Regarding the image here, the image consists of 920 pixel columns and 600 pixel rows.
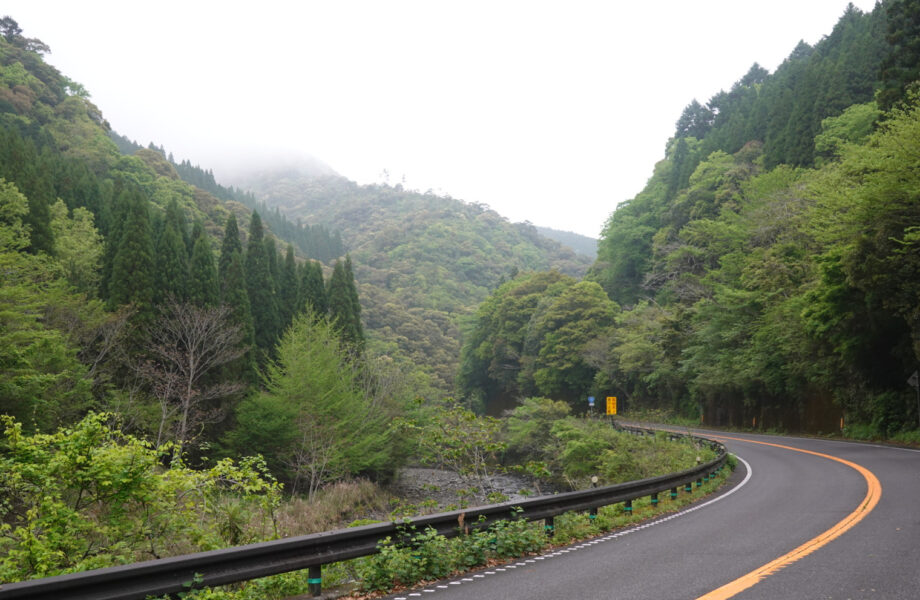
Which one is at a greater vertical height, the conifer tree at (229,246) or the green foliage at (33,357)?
the conifer tree at (229,246)

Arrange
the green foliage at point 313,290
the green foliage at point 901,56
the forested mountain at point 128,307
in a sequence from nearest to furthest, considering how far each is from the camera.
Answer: the forested mountain at point 128,307 < the green foliage at point 901,56 < the green foliage at point 313,290

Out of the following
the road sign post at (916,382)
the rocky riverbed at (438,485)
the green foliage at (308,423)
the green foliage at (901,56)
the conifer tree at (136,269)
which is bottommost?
the rocky riverbed at (438,485)

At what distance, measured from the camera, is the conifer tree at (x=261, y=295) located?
4372 cm

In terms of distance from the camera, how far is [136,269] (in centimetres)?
3381

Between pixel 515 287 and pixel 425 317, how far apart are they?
2729 cm

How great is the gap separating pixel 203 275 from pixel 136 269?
13.6 ft

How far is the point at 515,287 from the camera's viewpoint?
72625mm

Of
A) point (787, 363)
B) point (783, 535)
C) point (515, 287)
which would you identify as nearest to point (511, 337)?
point (515, 287)

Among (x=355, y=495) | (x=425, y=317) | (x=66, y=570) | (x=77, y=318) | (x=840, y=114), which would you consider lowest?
(x=355, y=495)

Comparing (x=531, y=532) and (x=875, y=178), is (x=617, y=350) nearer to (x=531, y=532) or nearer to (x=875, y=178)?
(x=875, y=178)

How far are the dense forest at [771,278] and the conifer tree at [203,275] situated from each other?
30980 millimetres

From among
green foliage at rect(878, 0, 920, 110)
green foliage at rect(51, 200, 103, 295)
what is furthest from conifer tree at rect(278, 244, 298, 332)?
green foliage at rect(878, 0, 920, 110)

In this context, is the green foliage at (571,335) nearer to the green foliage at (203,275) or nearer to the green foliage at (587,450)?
the green foliage at (587,450)

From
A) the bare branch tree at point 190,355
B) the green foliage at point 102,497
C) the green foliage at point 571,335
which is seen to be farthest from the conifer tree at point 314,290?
the green foliage at point 102,497
